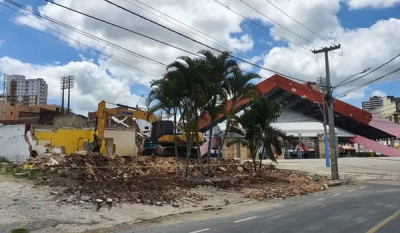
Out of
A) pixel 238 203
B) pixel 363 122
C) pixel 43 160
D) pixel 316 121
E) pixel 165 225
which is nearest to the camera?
pixel 165 225

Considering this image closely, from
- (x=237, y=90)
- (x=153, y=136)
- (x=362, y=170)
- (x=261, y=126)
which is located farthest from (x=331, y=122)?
(x=153, y=136)

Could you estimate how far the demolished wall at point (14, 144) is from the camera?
96.9 ft

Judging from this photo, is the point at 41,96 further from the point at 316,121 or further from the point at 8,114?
the point at 316,121

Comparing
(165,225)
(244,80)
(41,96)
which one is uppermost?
(41,96)

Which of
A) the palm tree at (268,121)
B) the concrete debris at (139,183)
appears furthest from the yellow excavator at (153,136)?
the palm tree at (268,121)

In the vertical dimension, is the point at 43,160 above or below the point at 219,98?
below

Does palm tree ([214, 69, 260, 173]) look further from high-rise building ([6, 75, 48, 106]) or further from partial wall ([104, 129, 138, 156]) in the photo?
high-rise building ([6, 75, 48, 106])

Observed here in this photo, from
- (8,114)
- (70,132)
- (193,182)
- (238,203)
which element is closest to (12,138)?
(70,132)

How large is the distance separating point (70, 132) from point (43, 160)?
24.8 ft

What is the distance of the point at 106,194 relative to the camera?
14.4 m

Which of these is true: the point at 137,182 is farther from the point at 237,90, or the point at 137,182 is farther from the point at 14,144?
the point at 14,144

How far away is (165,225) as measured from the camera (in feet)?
36.4

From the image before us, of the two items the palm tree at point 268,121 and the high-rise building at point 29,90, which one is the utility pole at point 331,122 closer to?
the palm tree at point 268,121

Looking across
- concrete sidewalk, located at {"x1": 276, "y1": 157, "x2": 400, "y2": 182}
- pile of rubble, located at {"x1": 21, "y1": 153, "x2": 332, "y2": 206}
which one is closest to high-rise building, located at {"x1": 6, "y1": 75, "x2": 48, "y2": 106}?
concrete sidewalk, located at {"x1": 276, "y1": 157, "x2": 400, "y2": 182}
